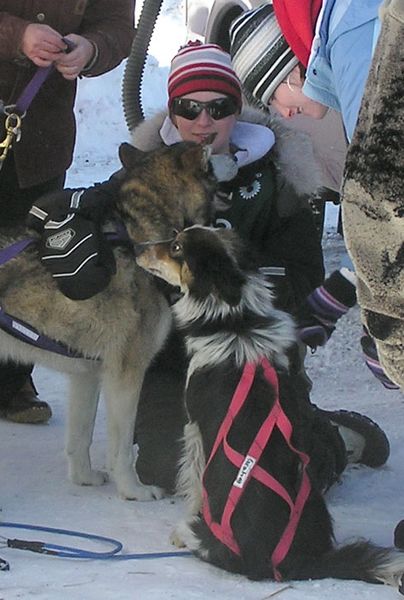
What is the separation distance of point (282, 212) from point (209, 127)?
374mm

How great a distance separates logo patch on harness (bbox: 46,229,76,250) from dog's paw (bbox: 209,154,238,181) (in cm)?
50

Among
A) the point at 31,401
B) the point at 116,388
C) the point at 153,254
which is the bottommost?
the point at 31,401

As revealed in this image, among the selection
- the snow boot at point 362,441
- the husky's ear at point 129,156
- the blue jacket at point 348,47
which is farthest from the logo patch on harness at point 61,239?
the blue jacket at point 348,47

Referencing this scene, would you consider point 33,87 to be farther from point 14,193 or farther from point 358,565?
point 358,565

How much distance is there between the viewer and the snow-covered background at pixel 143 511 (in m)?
2.45

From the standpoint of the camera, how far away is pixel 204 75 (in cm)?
337

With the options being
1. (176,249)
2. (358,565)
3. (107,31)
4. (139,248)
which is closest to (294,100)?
(176,249)

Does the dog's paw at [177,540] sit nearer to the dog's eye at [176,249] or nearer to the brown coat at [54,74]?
the dog's eye at [176,249]

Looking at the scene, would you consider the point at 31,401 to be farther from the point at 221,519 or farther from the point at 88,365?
the point at 221,519

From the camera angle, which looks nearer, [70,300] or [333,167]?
[70,300]

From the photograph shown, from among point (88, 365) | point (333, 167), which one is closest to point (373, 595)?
point (88, 365)

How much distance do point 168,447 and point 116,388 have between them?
335mm

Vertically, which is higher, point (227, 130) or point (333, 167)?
point (227, 130)

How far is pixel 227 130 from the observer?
3.38m
